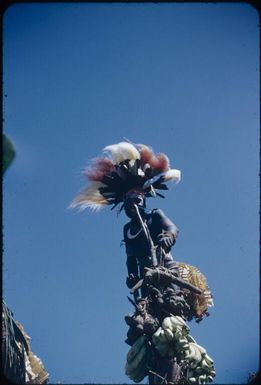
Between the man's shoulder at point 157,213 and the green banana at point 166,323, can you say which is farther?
the man's shoulder at point 157,213

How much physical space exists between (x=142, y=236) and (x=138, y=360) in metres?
2.26

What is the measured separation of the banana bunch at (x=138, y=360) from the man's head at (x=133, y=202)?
2462 mm

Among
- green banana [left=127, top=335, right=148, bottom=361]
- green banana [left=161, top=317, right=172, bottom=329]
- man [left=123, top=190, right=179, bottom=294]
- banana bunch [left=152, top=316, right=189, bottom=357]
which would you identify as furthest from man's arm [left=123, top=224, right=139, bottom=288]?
banana bunch [left=152, top=316, right=189, bottom=357]

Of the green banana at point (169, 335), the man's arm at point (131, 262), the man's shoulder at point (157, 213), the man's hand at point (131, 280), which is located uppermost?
the man's shoulder at point (157, 213)

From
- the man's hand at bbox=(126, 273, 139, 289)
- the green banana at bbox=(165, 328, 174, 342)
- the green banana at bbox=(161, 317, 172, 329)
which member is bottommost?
the green banana at bbox=(165, 328, 174, 342)

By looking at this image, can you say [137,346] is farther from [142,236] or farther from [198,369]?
[142,236]

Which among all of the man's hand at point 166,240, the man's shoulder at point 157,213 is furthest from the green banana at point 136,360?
the man's shoulder at point 157,213

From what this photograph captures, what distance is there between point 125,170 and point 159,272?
2.23 meters

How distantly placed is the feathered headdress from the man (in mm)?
219

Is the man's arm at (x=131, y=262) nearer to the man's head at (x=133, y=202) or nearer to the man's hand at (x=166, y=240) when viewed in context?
the man's head at (x=133, y=202)

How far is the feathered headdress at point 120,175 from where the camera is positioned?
1077 cm

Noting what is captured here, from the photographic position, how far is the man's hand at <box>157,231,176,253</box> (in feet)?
32.7

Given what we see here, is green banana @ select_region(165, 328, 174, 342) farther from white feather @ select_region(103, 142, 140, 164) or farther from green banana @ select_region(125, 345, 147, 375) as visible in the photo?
white feather @ select_region(103, 142, 140, 164)

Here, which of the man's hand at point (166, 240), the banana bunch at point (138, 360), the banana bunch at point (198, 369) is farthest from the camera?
the man's hand at point (166, 240)
